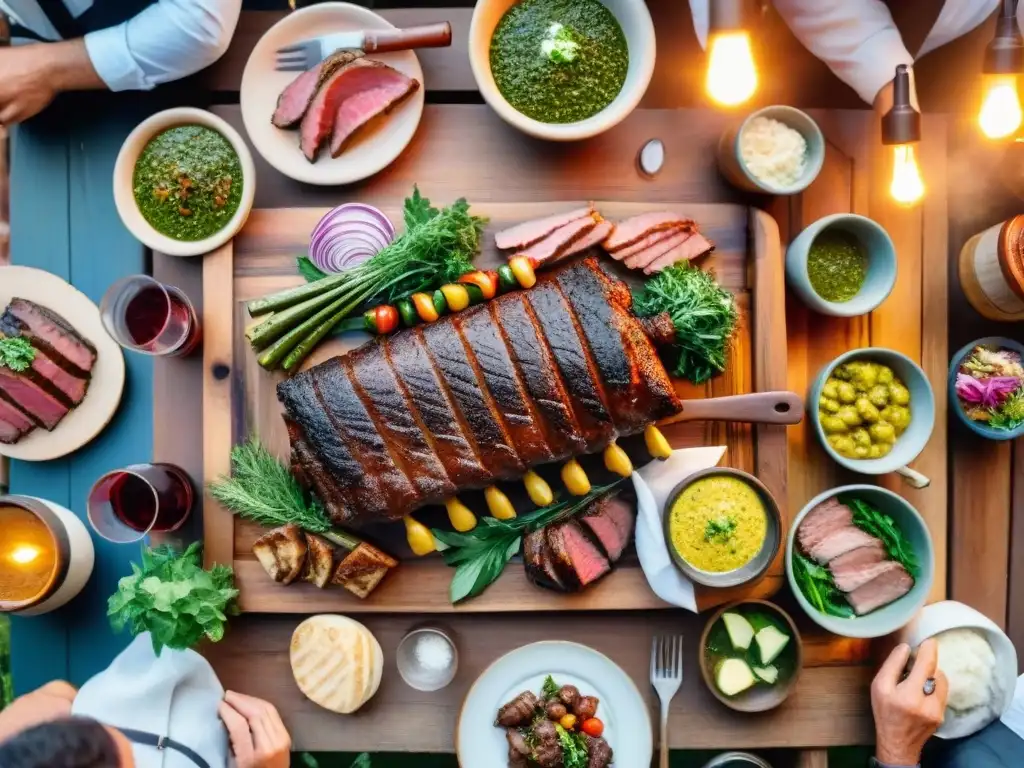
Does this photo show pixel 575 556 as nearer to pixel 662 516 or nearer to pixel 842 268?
pixel 662 516

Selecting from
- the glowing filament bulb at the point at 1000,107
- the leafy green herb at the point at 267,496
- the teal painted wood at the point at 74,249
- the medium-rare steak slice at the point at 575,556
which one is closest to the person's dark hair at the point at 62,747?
the leafy green herb at the point at 267,496

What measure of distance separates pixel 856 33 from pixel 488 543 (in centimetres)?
236

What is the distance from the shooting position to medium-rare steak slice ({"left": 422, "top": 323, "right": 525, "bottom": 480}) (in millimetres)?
2779

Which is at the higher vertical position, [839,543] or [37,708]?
[839,543]

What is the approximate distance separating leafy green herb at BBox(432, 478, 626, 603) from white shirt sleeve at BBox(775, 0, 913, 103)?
6.10 feet

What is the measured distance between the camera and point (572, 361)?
276 centimetres

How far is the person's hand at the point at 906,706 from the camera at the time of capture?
9.36 ft

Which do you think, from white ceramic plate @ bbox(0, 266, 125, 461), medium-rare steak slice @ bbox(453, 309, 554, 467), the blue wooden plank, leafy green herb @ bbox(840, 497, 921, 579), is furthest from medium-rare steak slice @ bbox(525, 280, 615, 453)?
the blue wooden plank

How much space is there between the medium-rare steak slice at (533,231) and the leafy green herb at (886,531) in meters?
1.48

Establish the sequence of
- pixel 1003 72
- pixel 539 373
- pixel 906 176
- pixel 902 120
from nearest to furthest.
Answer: pixel 1003 72 < pixel 902 120 < pixel 906 176 < pixel 539 373

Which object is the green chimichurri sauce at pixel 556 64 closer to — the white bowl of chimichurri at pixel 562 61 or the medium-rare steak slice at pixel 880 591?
the white bowl of chimichurri at pixel 562 61

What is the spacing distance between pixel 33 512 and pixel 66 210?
1.23 m

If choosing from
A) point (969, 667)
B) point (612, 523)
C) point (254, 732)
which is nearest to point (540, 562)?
point (612, 523)

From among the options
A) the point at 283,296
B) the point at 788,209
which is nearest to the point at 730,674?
the point at 788,209
